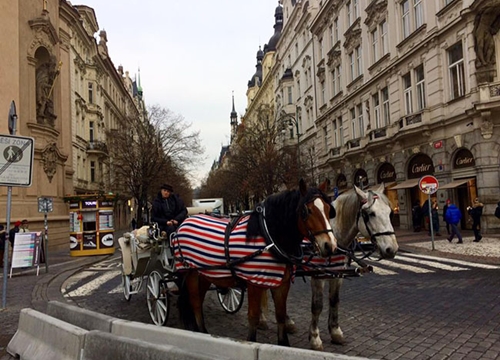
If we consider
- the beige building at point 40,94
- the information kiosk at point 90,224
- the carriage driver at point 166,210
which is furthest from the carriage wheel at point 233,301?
the beige building at point 40,94

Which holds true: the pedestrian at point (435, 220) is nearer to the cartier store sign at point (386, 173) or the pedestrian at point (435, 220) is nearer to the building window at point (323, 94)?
the cartier store sign at point (386, 173)

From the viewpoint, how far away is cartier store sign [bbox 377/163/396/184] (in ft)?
90.0

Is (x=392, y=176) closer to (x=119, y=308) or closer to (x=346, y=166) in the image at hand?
(x=346, y=166)

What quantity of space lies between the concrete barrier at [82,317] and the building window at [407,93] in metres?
23.8

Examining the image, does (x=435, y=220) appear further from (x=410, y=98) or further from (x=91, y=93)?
(x=91, y=93)

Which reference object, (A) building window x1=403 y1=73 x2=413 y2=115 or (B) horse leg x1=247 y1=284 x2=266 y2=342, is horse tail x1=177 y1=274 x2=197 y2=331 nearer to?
(B) horse leg x1=247 y1=284 x2=266 y2=342

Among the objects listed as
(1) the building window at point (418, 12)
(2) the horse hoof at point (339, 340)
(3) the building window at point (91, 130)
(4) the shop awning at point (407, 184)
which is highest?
(1) the building window at point (418, 12)

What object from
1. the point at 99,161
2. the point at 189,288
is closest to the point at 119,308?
the point at 189,288

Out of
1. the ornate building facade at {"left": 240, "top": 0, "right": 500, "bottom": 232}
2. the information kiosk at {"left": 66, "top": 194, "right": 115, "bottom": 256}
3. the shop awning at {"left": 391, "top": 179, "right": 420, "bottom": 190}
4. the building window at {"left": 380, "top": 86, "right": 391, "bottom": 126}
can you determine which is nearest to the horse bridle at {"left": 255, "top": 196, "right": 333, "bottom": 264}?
the ornate building facade at {"left": 240, "top": 0, "right": 500, "bottom": 232}

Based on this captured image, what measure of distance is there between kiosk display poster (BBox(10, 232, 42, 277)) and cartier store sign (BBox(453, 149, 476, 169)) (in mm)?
18400

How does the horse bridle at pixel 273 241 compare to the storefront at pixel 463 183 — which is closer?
the horse bridle at pixel 273 241

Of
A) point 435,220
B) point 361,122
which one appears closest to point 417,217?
point 435,220

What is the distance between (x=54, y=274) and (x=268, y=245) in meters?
10.8

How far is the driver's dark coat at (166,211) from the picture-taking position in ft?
23.7
